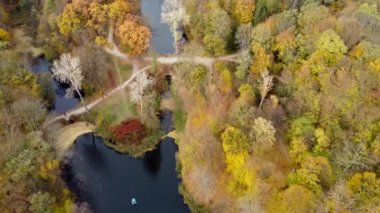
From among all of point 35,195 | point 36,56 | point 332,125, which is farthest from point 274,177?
point 36,56

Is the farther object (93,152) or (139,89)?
(93,152)

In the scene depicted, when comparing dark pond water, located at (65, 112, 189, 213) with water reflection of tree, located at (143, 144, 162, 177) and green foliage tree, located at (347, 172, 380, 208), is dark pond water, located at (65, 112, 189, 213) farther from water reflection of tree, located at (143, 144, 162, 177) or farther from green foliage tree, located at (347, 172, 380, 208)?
green foliage tree, located at (347, 172, 380, 208)

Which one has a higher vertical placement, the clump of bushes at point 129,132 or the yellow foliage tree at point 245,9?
the yellow foliage tree at point 245,9

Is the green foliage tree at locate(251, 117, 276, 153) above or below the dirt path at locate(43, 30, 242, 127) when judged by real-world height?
above

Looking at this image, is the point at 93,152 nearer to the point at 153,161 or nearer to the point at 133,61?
the point at 153,161

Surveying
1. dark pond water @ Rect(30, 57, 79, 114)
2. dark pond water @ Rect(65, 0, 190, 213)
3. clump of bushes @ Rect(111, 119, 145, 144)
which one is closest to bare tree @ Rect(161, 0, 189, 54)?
clump of bushes @ Rect(111, 119, 145, 144)

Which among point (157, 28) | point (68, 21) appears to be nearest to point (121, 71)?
point (68, 21)

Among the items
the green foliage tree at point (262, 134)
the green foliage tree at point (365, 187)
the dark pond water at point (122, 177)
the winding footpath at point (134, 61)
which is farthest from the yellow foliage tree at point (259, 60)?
the green foliage tree at point (365, 187)

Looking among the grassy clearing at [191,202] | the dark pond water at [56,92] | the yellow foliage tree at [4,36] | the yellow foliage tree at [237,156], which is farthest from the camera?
the yellow foliage tree at [4,36]

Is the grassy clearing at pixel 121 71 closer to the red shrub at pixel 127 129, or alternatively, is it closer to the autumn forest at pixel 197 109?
the autumn forest at pixel 197 109
